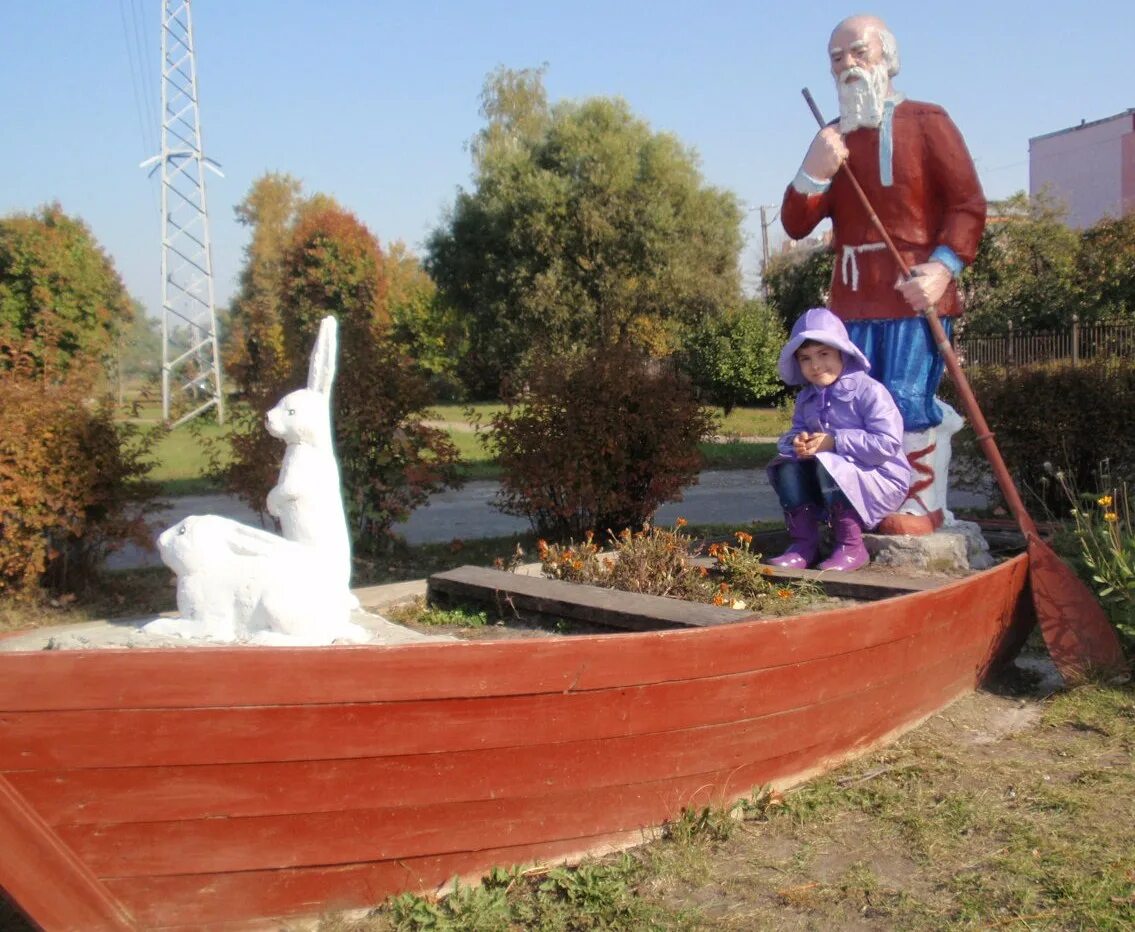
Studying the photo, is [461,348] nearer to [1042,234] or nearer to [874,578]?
[1042,234]

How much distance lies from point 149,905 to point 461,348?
27178mm

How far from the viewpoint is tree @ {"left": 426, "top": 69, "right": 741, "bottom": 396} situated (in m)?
25.5

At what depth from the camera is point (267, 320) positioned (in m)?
36.3

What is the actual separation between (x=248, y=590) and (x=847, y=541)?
249 centimetres

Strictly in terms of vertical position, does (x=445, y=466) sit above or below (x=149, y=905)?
above

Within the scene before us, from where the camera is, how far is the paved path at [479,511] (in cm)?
909

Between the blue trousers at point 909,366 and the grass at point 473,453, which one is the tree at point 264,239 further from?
the blue trousers at point 909,366

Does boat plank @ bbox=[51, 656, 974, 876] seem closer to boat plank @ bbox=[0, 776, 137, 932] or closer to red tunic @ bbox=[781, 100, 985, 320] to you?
boat plank @ bbox=[0, 776, 137, 932]

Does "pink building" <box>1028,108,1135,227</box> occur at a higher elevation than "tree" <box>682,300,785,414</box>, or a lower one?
higher

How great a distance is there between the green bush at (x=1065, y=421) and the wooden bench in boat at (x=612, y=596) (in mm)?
4525

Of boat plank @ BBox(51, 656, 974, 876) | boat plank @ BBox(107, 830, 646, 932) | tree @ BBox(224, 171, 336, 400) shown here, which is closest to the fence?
boat plank @ BBox(51, 656, 974, 876)

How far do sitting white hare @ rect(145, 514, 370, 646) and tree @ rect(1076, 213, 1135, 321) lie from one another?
1847 cm

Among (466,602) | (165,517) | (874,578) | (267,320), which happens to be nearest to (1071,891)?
(874,578)

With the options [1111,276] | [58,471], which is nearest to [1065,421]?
[58,471]
